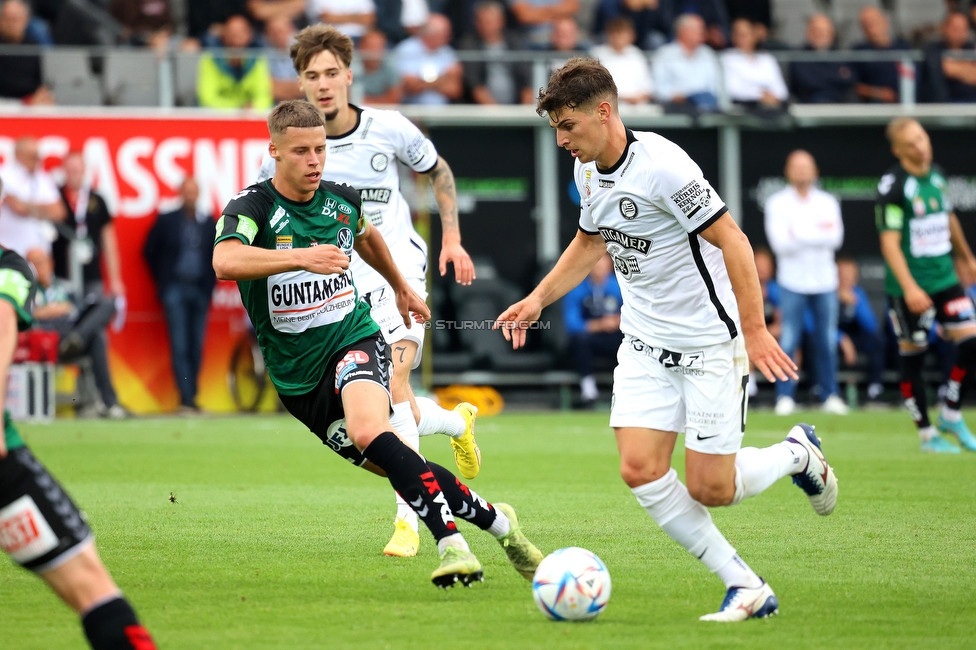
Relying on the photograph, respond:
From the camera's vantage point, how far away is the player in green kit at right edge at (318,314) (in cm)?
564

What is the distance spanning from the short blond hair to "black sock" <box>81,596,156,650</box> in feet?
8.78

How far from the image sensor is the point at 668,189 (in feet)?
17.6

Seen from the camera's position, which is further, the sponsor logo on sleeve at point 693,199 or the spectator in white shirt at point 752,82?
the spectator in white shirt at point 752,82

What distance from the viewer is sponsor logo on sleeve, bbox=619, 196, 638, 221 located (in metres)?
5.50

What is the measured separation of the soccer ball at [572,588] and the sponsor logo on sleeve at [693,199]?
149 cm

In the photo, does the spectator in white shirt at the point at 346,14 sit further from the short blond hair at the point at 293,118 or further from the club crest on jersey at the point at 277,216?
the club crest on jersey at the point at 277,216

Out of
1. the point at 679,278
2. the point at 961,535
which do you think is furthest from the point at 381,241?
the point at 961,535

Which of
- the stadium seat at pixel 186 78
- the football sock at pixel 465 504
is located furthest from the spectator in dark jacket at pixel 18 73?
the football sock at pixel 465 504

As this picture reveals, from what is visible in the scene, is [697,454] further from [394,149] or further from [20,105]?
[20,105]

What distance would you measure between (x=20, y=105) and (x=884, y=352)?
11865 millimetres

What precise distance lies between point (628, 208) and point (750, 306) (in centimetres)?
70

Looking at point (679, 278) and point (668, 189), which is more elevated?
point (668, 189)

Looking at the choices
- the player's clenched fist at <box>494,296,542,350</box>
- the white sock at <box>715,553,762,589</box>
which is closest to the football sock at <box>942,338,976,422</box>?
the player's clenched fist at <box>494,296,542,350</box>

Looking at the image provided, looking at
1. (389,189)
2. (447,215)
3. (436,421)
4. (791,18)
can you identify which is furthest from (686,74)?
(436,421)
